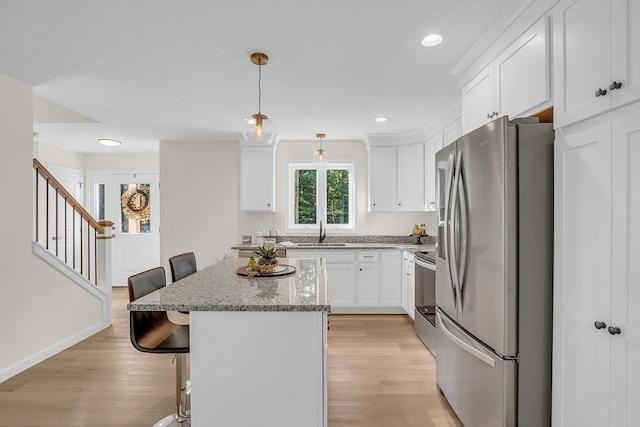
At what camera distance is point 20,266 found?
2902 millimetres

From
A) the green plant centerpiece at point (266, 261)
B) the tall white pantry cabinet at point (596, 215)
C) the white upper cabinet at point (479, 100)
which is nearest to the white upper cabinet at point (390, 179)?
the white upper cabinet at point (479, 100)

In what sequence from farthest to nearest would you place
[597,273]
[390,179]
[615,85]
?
[390,179] < [597,273] < [615,85]

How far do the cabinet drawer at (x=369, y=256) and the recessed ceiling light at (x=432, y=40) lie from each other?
9.03 ft

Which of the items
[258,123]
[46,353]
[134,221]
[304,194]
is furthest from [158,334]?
[134,221]

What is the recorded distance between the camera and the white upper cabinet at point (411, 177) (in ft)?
15.4

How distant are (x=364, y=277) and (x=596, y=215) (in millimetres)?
3303

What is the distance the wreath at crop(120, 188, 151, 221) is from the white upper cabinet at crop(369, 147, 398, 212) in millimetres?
4107

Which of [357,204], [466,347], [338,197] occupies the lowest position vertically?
[466,347]

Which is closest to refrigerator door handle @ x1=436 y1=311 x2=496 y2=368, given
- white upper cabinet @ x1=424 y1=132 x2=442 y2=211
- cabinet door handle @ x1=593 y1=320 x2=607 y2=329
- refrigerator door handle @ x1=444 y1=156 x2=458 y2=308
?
refrigerator door handle @ x1=444 y1=156 x2=458 y2=308

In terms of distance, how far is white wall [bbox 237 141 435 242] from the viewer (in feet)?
17.0

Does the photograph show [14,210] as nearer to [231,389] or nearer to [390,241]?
[231,389]

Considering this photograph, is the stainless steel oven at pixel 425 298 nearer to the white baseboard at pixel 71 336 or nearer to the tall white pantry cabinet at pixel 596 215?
the tall white pantry cabinet at pixel 596 215

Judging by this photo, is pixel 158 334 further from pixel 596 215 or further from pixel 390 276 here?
pixel 390 276

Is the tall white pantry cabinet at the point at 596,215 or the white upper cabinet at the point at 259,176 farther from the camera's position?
the white upper cabinet at the point at 259,176
